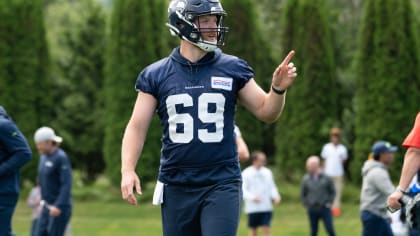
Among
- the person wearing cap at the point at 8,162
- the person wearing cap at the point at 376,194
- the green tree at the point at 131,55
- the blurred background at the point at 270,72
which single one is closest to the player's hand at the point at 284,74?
the person wearing cap at the point at 8,162

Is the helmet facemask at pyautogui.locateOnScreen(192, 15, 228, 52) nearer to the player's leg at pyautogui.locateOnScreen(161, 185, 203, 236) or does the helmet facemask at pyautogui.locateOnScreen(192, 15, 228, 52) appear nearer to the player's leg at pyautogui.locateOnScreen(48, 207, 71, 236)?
the player's leg at pyautogui.locateOnScreen(161, 185, 203, 236)

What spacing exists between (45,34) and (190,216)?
2195 centimetres

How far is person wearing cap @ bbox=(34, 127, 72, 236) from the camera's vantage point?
14109 millimetres

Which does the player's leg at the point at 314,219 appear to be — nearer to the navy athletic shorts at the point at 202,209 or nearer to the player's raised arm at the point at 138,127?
the navy athletic shorts at the point at 202,209

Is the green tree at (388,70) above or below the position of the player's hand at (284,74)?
below

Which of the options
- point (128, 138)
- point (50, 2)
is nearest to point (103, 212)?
point (128, 138)

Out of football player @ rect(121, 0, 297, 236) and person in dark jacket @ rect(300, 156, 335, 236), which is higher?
football player @ rect(121, 0, 297, 236)

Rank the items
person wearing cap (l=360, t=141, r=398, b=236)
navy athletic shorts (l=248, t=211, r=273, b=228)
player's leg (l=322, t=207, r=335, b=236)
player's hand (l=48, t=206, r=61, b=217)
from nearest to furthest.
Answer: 1. person wearing cap (l=360, t=141, r=398, b=236)
2. player's hand (l=48, t=206, r=61, b=217)
3. player's leg (l=322, t=207, r=335, b=236)
4. navy athletic shorts (l=248, t=211, r=273, b=228)

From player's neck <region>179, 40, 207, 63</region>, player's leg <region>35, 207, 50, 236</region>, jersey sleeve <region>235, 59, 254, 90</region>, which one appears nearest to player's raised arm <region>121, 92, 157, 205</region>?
player's neck <region>179, 40, 207, 63</region>

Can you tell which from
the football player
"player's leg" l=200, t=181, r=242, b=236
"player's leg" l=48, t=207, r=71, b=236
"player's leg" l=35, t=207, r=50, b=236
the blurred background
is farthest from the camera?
the blurred background

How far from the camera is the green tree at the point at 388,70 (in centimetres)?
2586

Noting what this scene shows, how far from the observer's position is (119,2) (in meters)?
28.2

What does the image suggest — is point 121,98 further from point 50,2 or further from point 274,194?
point 50,2

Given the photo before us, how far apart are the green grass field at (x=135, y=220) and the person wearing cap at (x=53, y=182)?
21.0 feet
